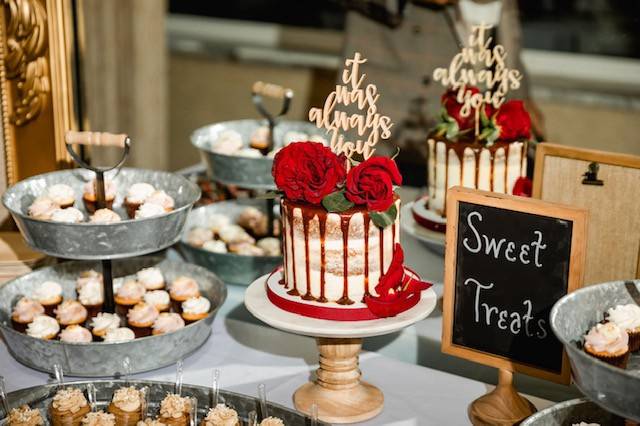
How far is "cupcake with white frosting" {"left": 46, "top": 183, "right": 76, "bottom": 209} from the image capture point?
190 cm

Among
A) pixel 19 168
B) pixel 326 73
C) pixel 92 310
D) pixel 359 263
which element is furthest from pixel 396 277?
pixel 326 73

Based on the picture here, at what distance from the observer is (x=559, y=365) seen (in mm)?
1491

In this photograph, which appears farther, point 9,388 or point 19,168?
point 19,168

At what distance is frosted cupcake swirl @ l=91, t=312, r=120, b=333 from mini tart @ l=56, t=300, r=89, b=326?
32 millimetres

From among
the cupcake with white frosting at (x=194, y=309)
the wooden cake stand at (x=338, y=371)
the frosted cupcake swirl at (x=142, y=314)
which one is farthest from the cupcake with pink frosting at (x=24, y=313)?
the wooden cake stand at (x=338, y=371)

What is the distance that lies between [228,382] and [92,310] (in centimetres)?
42

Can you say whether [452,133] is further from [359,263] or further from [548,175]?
[359,263]

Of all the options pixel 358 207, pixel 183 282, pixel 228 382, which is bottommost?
pixel 228 382

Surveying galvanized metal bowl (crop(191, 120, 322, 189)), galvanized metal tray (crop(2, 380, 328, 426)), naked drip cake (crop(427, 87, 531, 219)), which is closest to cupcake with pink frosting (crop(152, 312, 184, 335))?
galvanized metal tray (crop(2, 380, 328, 426))

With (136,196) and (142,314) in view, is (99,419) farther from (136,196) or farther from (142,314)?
A: (136,196)

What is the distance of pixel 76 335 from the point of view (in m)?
1.77

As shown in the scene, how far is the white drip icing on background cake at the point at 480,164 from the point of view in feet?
6.79

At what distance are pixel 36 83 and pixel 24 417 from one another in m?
1.03

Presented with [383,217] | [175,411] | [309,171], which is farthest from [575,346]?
[175,411]
